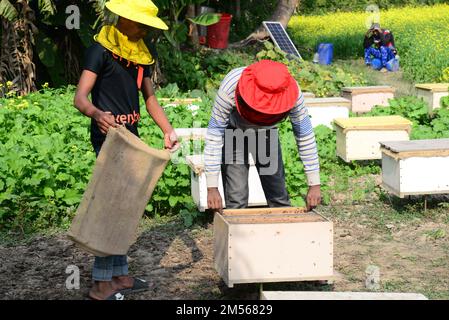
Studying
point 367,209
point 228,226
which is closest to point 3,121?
point 367,209

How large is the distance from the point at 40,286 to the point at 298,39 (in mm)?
20318

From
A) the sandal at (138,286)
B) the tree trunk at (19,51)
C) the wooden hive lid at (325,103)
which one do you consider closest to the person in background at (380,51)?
the wooden hive lid at (325,103)

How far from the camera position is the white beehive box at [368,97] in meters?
11.5

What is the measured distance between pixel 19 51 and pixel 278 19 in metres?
9.76

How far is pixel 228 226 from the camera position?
4.70 metres

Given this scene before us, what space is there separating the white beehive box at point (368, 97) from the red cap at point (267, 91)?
22.8ft

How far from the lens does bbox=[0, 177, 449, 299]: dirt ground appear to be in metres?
5.38

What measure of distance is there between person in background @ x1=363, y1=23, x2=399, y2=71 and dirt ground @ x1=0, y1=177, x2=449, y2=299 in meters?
11.6

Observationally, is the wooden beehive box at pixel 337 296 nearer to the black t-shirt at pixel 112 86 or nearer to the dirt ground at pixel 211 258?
the dirt ground at pixel 211 258

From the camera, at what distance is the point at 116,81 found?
191 inches

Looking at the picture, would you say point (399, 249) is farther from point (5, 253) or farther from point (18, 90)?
point (18, 90)

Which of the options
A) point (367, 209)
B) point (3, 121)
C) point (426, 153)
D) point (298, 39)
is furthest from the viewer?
point (298, 39)

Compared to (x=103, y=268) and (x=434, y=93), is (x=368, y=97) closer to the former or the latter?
(x=434, y=93)

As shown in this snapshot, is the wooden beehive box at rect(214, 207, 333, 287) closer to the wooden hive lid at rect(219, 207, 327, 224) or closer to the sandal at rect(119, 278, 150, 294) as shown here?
the wooden hive lid at rect(219, 207, 327, 224)
